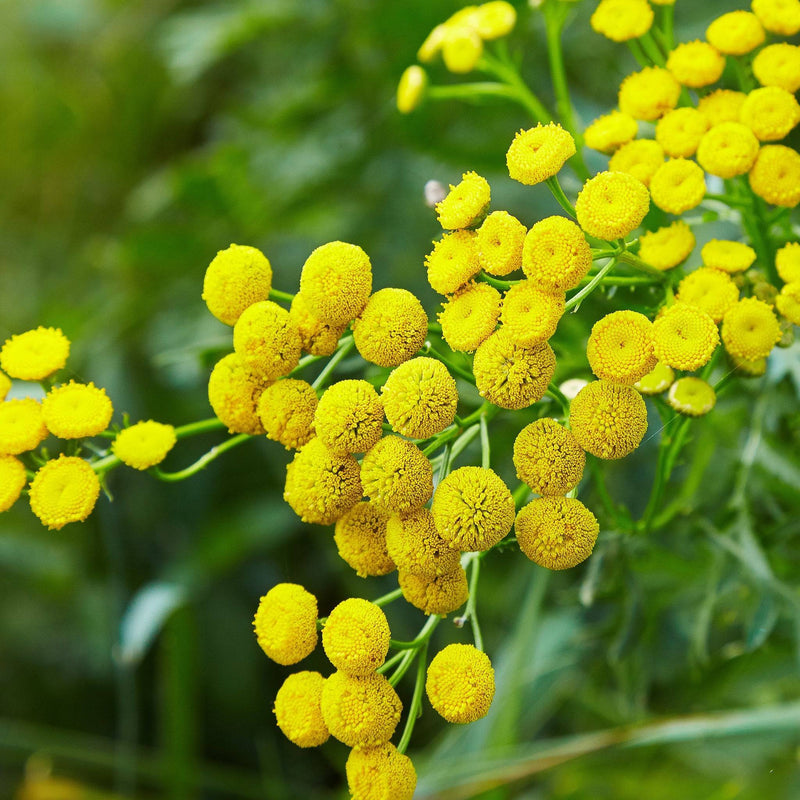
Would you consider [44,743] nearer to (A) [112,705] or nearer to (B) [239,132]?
(A) [112,705]

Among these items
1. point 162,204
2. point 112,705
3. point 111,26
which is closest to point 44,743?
point 112,705

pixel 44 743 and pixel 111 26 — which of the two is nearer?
pixel 44 743

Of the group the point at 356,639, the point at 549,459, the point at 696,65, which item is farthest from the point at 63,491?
the point at 696,65

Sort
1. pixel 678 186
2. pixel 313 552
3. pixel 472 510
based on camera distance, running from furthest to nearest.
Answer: pixel 313 552
pixel 678 186
pixel 472 510

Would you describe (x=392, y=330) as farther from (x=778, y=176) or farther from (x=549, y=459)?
(x=778, y=176)

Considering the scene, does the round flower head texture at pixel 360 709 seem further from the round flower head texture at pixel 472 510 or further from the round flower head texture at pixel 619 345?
the round flower head texture at pixel 619 345

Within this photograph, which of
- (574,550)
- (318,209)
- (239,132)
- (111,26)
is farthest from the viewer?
(111,26)

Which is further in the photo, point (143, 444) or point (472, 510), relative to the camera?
point (143, 444)
